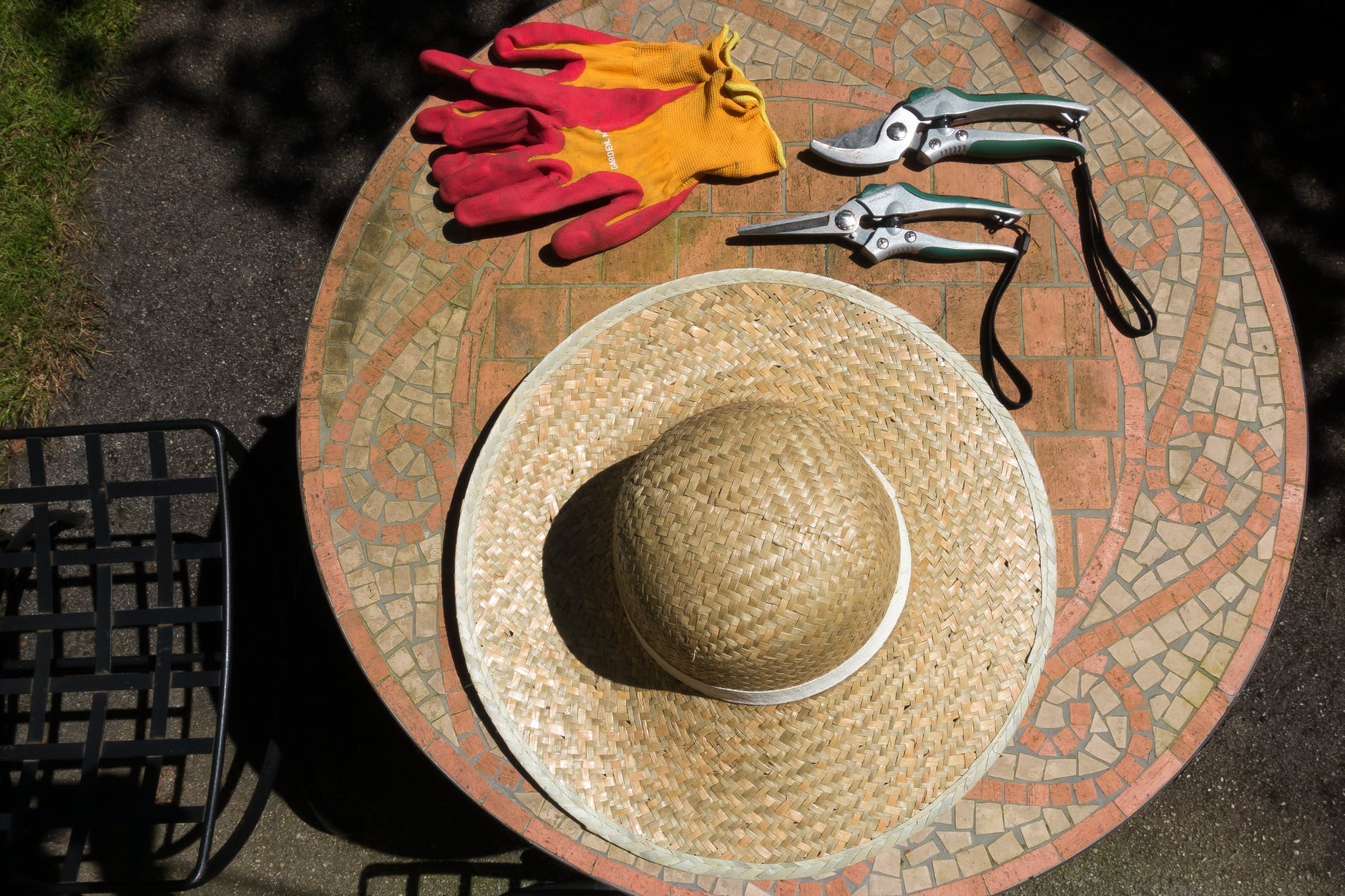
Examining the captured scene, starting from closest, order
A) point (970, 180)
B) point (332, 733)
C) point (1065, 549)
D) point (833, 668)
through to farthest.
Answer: point (833, 668), point (1065, 549), point (970, 180), point (332, 733)

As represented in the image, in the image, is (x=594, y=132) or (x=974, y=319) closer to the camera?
(x=974, y=319)

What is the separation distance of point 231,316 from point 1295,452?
14.8ft

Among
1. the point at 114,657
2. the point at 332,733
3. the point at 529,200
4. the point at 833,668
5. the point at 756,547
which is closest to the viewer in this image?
the point at 756,547

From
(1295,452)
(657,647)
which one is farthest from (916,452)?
(1295,452)

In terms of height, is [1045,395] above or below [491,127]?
below

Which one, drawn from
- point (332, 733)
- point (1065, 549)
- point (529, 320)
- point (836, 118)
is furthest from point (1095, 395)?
point (332, 733)

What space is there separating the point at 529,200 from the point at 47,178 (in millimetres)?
3037

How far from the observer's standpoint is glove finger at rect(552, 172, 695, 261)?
3.07m

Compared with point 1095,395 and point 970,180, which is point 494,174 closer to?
point 970,180

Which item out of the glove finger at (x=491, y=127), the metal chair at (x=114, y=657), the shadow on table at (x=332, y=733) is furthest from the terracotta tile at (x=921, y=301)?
the shadow on table at (x=332, y=733)

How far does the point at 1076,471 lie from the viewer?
302 cm

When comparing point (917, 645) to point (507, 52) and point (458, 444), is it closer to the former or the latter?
point (458, 444)

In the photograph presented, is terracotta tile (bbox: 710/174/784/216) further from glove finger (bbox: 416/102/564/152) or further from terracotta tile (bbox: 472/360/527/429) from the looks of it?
terracotta tile (bbox: 472/360/527/429)

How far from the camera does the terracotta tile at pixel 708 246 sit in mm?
3166
